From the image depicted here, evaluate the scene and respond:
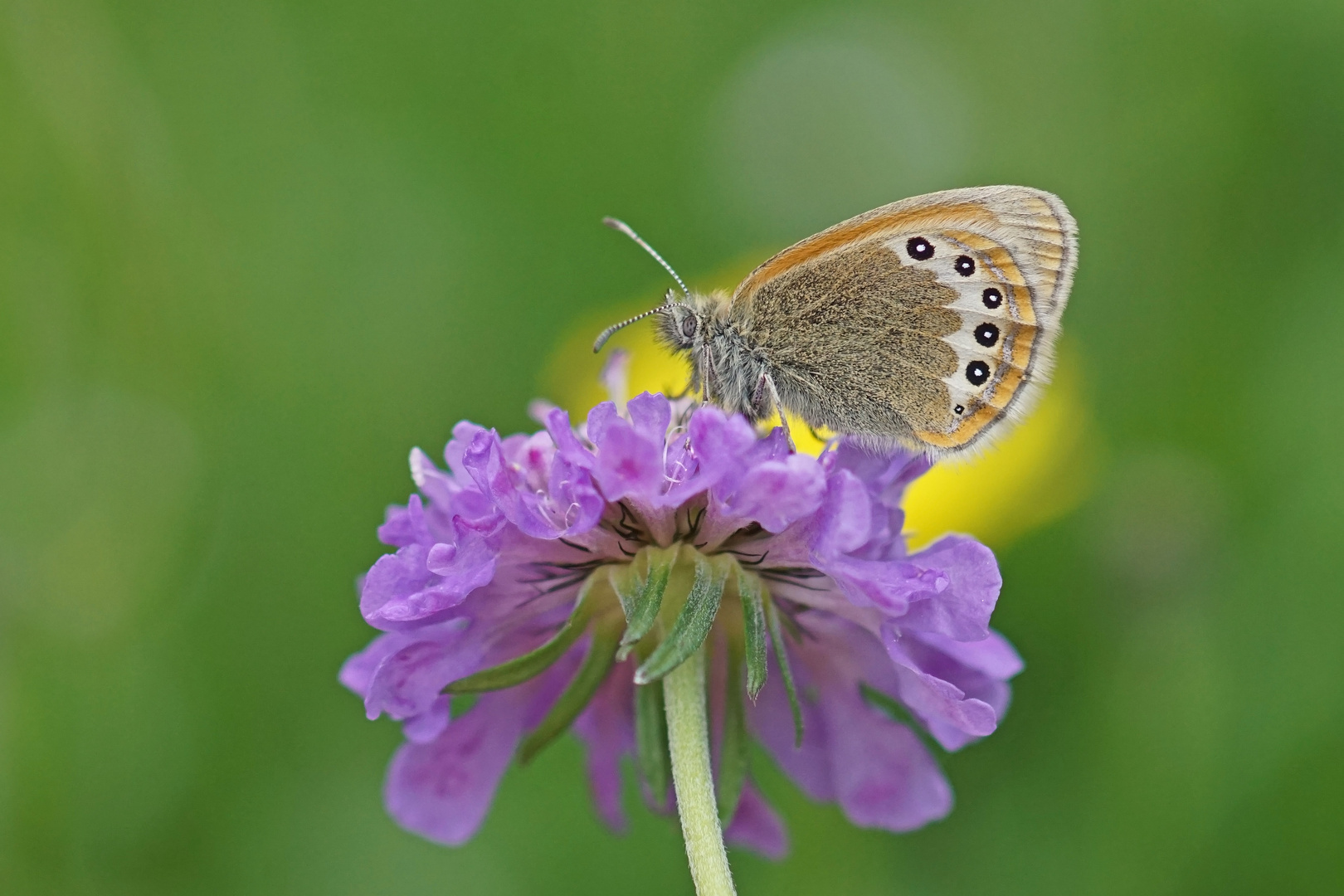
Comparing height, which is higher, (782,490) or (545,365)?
(545,365)

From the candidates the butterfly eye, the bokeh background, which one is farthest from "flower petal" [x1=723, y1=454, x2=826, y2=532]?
the bokeh background

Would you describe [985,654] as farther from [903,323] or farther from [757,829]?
[903,323]

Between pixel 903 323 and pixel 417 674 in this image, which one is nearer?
pixel 417 674

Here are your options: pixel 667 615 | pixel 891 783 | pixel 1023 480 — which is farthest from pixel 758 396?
pixel 1023 480

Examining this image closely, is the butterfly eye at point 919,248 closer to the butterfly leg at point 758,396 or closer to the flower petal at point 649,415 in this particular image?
the butterfly leg at point 758,396

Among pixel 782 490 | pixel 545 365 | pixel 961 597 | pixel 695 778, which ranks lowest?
pixel 695 778

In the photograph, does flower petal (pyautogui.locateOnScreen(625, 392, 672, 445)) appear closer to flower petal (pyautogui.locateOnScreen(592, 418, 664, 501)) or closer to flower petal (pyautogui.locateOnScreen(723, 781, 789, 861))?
flower petal (pyautogui.locateOnScreen(592, 418, 664, 501))

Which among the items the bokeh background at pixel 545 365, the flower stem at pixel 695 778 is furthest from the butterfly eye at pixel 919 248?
the bokeh background at pixel 545 365

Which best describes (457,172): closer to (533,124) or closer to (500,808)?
(533,124)

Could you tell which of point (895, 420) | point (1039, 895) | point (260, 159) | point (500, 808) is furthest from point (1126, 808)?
point (260, 159)
